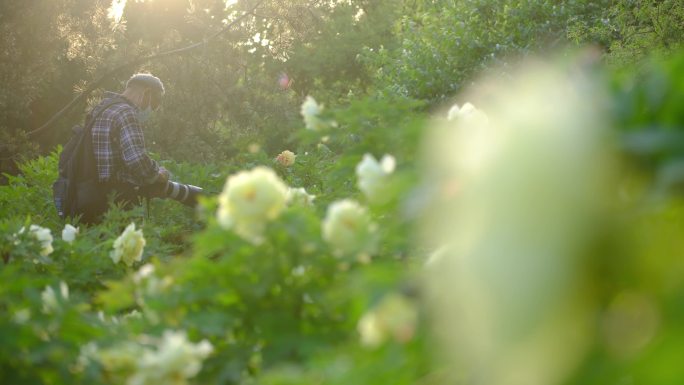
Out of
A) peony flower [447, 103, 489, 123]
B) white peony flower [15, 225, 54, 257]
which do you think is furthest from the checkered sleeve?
peony flower [447, 103, 489, 123]

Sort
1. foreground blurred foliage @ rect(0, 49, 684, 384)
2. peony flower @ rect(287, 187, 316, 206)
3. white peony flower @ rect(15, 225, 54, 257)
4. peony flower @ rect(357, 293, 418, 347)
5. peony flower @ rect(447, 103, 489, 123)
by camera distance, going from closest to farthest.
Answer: foreground blurred foliage @ rect(0, 49, 684, 384) < peony flower @ rect(357, 293, 418, 347) < peony flower @ rect(447, 103, 489, 123) < peony flower @ rect(287, 187, 316, 206) < white peony flower @ rect(15, 225, 54, 257)

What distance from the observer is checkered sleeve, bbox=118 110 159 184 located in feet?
21.7

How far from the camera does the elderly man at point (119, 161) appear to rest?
666 centimetres

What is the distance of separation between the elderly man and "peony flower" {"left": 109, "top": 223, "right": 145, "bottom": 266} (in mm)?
3181

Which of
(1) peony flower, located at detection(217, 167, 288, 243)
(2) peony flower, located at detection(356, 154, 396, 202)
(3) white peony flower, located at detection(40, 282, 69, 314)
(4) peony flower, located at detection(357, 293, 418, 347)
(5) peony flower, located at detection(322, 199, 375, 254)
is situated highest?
(2) peony flower, located at detection(356, 154, 396, 202)

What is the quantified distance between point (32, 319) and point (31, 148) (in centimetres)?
1288

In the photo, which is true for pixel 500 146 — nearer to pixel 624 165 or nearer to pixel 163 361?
pixel 624 165

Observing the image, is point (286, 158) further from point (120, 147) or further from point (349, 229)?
point (349, 229)

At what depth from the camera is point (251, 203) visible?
85.0 inches

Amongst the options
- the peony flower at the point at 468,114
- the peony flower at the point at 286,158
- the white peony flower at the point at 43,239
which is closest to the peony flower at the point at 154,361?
the peony flower at the point at 468,114

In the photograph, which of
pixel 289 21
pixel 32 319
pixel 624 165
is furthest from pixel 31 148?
pixel 624 165

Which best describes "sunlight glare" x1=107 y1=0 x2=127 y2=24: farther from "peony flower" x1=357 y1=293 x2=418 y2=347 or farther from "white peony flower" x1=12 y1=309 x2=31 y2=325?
"peony flower" x1=357 y1=293 x2=418 y2=347

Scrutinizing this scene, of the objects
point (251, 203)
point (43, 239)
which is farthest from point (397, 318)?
point (43, 239)

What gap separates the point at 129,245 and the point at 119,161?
3459 millimetres
